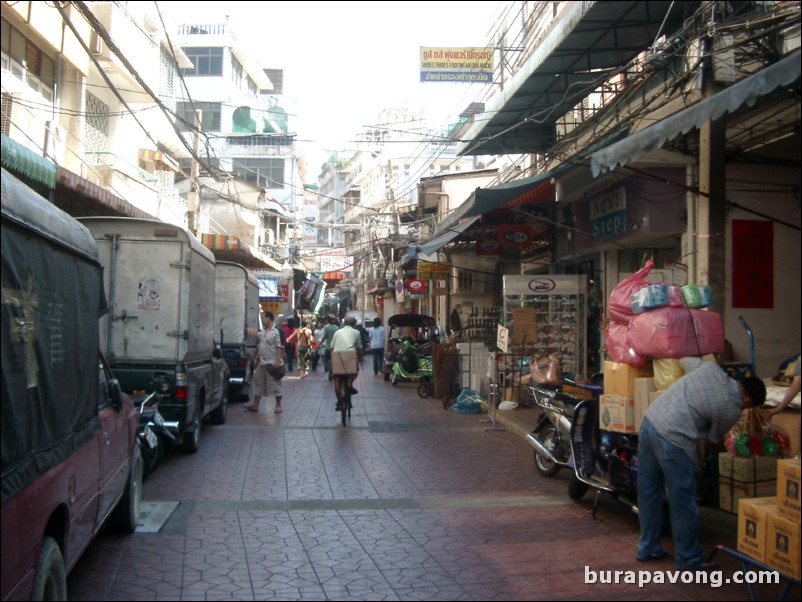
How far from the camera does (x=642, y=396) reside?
6.72 metres

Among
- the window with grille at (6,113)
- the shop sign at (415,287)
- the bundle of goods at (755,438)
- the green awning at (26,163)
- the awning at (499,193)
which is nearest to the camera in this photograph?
the bundle of goods at (755,438)

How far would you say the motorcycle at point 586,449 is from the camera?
688 centimetres

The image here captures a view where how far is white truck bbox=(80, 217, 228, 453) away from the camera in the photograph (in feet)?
33.1

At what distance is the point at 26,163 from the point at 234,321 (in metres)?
8.81

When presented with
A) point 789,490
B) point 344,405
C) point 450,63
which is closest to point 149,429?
point 344,405

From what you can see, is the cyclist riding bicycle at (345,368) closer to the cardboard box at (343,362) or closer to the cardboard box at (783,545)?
the cardboard box at (343,362)

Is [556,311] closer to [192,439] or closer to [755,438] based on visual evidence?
[192,439]

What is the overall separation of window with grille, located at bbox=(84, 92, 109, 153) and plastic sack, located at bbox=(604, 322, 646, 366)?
54.6 ft

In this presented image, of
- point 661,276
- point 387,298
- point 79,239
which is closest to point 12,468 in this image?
point 79,239

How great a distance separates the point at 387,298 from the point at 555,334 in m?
32.3

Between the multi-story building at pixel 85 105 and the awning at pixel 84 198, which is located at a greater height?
the multi-story building at pixel 85 105

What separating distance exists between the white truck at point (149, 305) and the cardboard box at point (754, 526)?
7090 millimetres

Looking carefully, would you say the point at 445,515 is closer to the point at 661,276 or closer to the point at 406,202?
the point at 661,276

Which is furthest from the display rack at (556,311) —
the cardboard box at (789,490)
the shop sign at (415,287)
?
the shop sign at (415,287)
